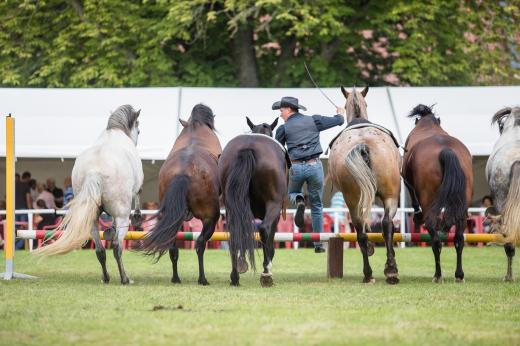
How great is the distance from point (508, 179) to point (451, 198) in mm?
1117

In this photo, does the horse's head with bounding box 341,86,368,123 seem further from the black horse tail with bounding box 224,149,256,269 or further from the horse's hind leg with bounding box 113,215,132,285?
the horse's hind leg with bounding box 113,215,132,285

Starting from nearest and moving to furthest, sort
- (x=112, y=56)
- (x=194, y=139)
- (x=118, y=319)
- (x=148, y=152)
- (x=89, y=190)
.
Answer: (x=118, y=319)
(x=89, y=190)
(x=194, y=139)
(x=148, y=152)
(x=112, y=56)

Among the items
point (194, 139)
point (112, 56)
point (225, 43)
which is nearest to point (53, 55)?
point (112, 56)

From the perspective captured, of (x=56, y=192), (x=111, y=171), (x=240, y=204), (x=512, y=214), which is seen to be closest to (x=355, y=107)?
(x=512, y=214)

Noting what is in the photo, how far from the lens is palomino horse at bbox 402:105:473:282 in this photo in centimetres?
1274

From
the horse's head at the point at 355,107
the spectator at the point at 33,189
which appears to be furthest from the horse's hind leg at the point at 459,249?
the spectator at the point at 33,189

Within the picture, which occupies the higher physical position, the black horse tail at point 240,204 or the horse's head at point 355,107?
the horse's head at point 355,107

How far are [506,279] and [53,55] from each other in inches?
851

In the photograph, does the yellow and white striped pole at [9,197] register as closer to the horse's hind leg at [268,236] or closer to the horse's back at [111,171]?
the horse's back at [111,171]

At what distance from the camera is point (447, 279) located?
45.3 ft

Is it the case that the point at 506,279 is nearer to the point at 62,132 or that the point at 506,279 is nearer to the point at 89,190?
the point at 89,190

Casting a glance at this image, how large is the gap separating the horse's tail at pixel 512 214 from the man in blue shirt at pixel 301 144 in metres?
2.47

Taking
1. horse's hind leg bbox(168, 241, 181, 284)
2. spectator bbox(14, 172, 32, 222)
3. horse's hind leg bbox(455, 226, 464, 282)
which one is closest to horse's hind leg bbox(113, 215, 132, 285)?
horse's hind leg bbox(168, 241, 181, 284)

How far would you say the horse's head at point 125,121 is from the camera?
1347 centimetres
